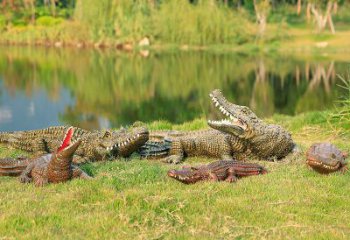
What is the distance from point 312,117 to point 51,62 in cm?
2688

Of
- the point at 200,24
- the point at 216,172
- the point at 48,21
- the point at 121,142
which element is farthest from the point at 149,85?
the point at 48,21

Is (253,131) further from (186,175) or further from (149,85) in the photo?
(149,85)

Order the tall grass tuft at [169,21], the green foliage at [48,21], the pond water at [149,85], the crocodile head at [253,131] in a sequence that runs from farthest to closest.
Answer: the green foliage at [48,21]
the tall grass tuft at [169,21]
the pond water at [149,85]
the crocodile head at [253,131]

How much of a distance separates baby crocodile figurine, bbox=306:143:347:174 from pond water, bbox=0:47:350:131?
11.1m

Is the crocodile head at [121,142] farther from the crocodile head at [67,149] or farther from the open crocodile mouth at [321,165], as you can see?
the open crocodile mouth at [321,165]

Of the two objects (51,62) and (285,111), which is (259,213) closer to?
(285,111)

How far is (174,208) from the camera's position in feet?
16.6

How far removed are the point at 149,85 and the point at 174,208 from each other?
854 inches

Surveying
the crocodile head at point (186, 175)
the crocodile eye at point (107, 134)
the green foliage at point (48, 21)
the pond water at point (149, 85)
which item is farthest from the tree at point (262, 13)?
the crocodile head at point (186, 175)

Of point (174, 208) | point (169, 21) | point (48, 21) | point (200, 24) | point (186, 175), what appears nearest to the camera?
point (174, 208)

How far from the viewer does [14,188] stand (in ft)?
19.6

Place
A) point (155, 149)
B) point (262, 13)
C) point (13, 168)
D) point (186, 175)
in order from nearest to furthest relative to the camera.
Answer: point (186, 175)
point (13, 168)
point (155, 149)
point (262, 13)

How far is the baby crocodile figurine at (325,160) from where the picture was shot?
6.34 meters

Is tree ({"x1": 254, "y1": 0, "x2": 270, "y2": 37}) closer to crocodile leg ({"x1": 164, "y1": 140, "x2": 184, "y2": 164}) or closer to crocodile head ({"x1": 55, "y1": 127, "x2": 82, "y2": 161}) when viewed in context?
crocodile leg ({"x1": 164, "y1": 140, "x2": 184, "y2": 164})
